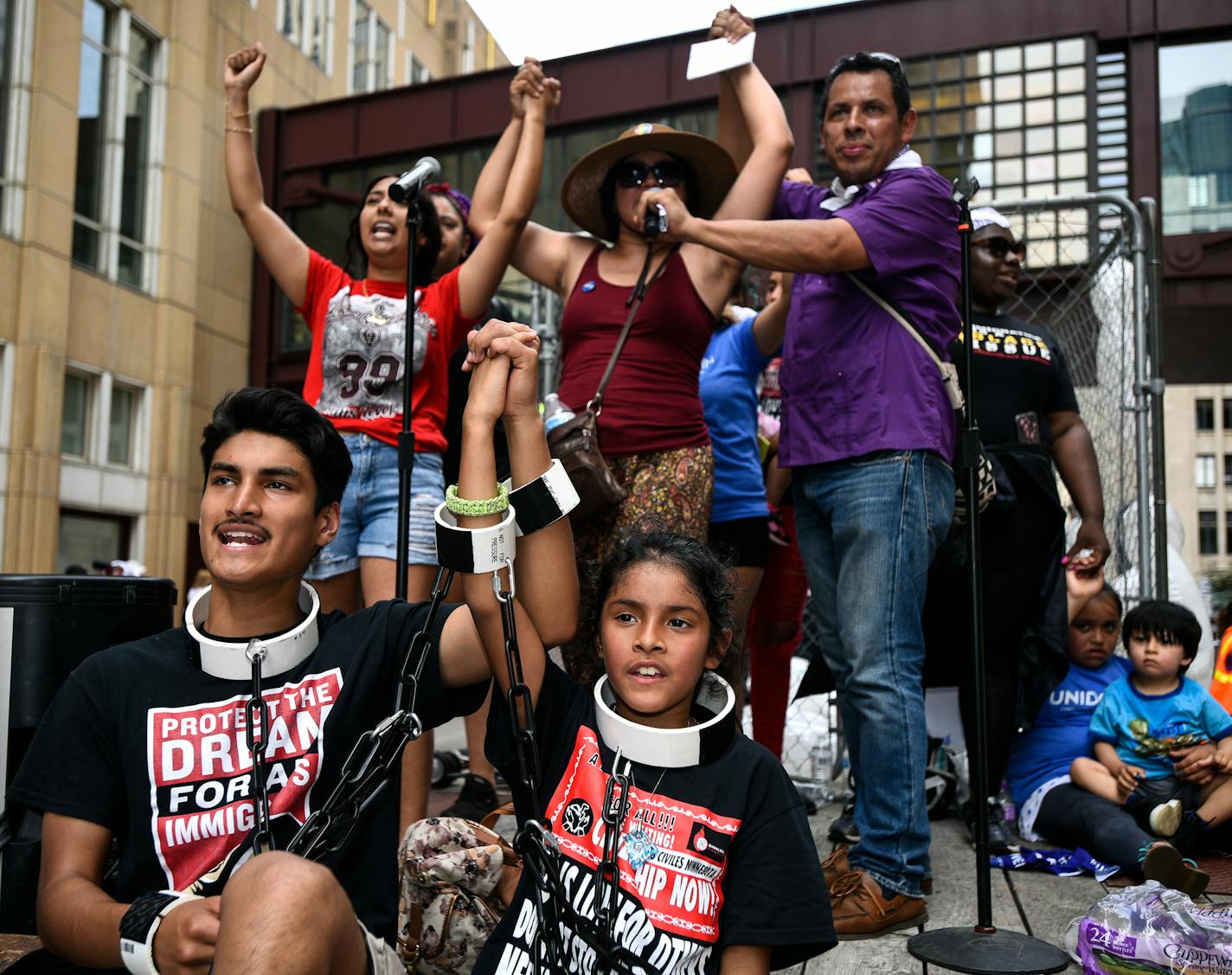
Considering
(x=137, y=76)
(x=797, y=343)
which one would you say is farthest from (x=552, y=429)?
(x=137, y=76)

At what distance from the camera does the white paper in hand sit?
10.6 ft

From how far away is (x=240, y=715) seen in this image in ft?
6.19

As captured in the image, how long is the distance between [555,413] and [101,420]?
14.3 metres

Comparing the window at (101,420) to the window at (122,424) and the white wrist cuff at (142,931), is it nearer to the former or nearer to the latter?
the window at (122,424)

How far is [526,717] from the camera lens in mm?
1741

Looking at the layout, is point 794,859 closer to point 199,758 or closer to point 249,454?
point 199,758

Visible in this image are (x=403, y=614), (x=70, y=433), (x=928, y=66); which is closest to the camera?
(x=403, y=614)

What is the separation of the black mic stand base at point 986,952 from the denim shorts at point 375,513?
1.62 meters

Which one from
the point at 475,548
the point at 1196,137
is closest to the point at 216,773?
the point at 475,548

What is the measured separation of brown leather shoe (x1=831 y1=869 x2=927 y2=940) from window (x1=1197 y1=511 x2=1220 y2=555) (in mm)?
79913

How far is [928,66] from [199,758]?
43.1 feet

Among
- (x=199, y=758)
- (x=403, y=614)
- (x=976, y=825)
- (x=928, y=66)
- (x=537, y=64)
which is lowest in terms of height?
(x=976, y=825)

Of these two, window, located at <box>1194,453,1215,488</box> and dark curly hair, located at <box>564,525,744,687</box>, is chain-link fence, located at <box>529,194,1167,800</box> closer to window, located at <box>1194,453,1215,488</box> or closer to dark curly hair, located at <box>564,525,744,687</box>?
dark curly hair, located at <box>564,525,744,687</box>

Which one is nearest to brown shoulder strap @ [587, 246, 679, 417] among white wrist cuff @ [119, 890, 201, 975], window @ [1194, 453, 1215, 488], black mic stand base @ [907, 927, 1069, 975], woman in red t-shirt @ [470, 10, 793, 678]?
woman in red t-shirt @ [470, 10, 793, 678]
